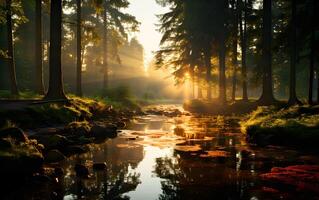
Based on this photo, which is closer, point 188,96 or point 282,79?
point 282,79

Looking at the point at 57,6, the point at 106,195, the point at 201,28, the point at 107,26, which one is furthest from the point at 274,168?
the point at 107,26

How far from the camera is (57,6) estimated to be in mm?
19453

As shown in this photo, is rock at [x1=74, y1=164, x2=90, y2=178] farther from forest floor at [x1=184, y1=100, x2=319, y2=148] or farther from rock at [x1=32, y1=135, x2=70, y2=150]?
forest floor at [x1=184, y1=100, x2=319, y2=148]

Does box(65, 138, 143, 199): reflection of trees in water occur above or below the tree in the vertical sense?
below

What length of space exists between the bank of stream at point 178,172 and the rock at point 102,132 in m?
1.71

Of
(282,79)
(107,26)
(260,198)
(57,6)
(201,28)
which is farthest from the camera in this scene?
(282,79)

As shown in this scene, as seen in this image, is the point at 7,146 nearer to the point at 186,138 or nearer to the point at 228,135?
the point at 186,138

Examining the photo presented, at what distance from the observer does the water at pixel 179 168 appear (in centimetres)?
736

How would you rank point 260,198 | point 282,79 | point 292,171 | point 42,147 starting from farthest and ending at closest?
point 282,79 < point 42,147 < point 292,171 < point 260,198

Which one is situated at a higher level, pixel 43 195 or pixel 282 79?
pixel 282 79

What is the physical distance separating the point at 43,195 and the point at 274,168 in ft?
19.9

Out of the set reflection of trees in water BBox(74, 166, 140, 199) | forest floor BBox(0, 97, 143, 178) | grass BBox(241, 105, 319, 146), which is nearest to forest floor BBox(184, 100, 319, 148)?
grass BBox(241, 105, 319, 146)

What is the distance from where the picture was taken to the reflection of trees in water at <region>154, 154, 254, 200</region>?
23.7 ft

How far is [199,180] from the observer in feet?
27.3
